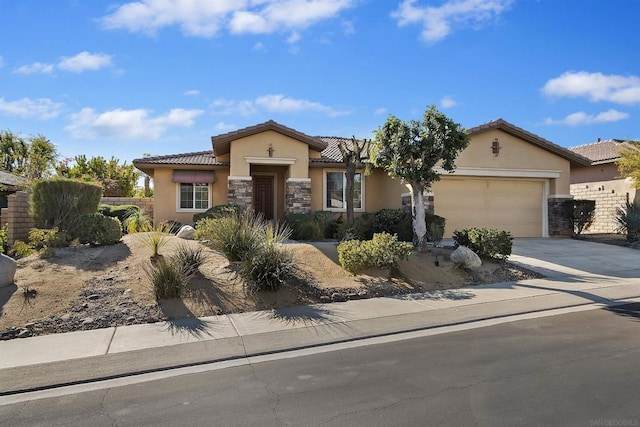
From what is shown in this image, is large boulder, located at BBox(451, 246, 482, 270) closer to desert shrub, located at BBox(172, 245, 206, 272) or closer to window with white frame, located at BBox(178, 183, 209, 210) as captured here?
desert shrub, located at BBox(172, 245, 206, 272)

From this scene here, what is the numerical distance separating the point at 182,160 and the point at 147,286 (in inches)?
415

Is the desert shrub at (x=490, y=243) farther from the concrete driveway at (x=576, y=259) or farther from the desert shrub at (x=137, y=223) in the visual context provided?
the desert shrub at (x=137, y=223)

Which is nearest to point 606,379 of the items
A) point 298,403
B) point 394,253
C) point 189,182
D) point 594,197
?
point 298,403

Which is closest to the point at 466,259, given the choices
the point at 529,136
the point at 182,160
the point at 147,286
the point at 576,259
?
the point at 576,259

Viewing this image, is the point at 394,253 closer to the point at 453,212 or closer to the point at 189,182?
the point at 453,212

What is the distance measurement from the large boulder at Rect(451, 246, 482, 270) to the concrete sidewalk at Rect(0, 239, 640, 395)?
1014 millimetres

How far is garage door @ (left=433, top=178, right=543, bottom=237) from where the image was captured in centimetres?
1767

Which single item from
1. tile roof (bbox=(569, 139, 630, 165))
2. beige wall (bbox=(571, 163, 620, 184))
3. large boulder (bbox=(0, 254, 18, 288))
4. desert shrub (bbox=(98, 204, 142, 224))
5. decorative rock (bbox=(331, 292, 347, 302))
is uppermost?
tile roof (bbox=(569, 139, 630, 165))

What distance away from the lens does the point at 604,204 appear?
71.7ft

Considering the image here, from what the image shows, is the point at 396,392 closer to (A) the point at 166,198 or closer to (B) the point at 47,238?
(B) the point at 47,238

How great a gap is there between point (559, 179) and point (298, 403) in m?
18.7

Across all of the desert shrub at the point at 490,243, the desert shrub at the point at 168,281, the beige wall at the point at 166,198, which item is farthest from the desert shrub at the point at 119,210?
the desert shrub at the point at 490,243

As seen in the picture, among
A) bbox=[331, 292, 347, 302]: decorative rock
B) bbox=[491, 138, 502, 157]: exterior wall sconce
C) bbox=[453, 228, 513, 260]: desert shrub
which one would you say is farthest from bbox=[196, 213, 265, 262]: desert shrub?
bbox=[491, 138, 502, 157]: exterior wall sconce

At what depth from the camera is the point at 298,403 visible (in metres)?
4.27
